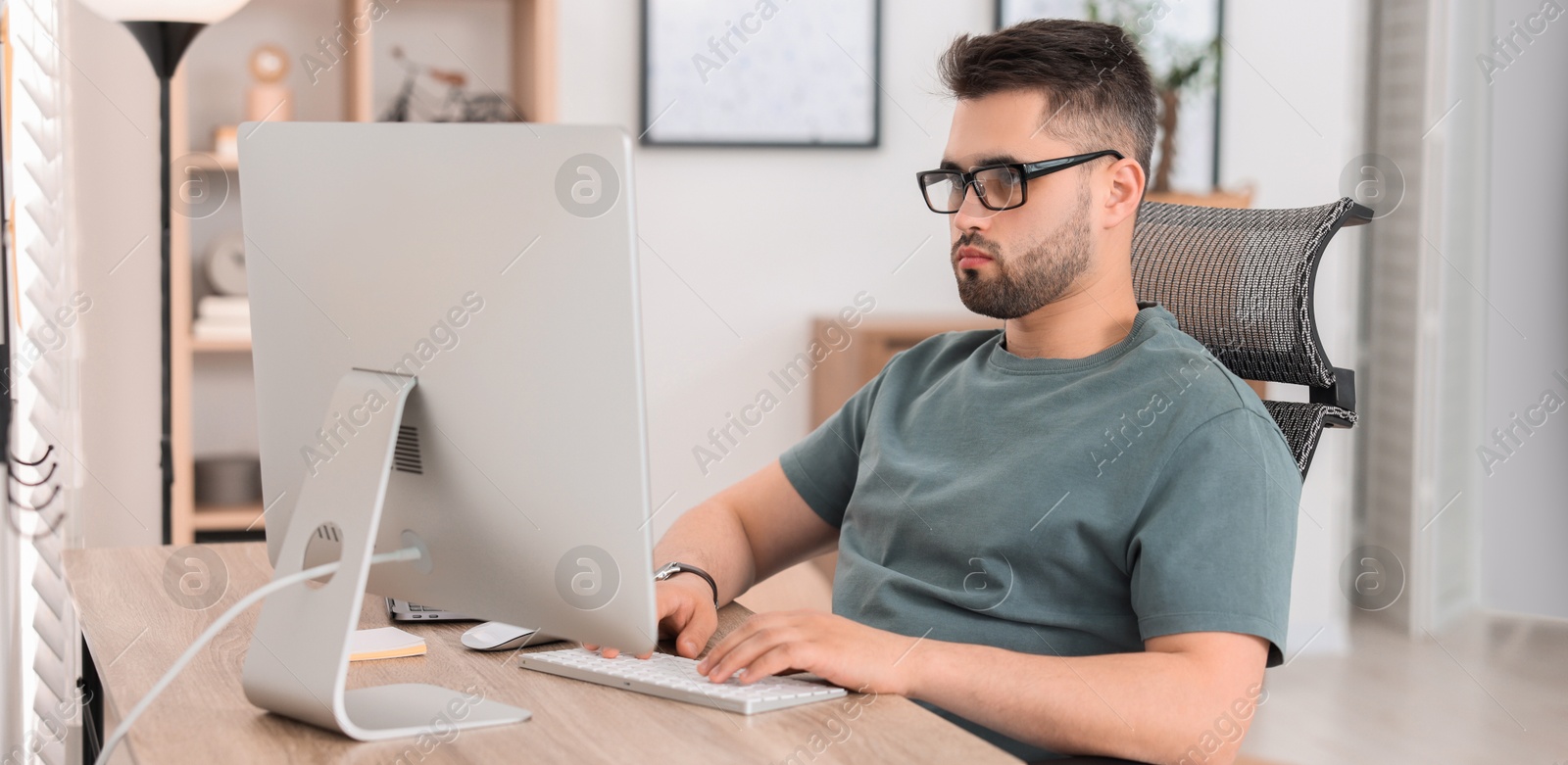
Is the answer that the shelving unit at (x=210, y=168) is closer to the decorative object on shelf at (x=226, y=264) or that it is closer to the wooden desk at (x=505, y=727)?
the decorative object on shelf at (x=226, y=264)

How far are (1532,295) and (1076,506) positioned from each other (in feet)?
9.55

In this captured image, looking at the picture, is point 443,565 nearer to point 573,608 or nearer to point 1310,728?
point 573,608

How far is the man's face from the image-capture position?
4.84ft

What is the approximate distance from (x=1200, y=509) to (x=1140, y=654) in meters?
0.15

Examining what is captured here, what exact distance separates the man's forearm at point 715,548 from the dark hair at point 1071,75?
564mm

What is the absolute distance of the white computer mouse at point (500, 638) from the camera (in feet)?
4.24

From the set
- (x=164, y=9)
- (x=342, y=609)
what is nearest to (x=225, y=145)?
(x=164, y=9)

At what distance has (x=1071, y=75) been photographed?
1500 millimetres

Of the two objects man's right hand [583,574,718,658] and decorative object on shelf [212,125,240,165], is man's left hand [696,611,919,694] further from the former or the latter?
decorative object on shelf [212,125,240,165]

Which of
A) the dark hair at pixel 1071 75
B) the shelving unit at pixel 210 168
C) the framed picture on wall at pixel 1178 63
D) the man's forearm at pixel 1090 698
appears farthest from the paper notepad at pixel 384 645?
the framed picture on wall at pixel 1178 63

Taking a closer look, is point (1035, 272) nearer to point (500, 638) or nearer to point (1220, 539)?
point (1220, 539)

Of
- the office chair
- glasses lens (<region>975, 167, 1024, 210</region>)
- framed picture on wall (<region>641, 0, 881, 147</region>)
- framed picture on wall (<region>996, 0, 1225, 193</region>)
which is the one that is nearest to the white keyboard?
glasses lens (<region>975, 167, 1024, 210</region>)

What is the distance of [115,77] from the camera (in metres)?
2.96

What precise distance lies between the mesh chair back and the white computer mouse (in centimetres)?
80
